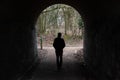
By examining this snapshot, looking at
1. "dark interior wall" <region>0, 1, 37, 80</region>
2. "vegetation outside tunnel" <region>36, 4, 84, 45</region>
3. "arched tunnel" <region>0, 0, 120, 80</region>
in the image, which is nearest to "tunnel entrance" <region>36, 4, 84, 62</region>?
"vegetation outside tunnel" <region>36, 4, 84, 45</region>

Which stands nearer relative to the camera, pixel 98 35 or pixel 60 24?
pixel 98 35

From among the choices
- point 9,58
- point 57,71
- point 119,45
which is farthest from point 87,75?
point 119,45

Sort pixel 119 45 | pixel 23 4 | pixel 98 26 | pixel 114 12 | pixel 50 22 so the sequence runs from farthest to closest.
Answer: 1. pixel 50 22
2. pixel 23 4
3. pixel 98 26
4. pixel 114 12
5. pixel 119 45

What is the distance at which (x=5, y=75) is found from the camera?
9750 millimetres

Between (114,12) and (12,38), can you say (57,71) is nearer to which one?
(12,38)

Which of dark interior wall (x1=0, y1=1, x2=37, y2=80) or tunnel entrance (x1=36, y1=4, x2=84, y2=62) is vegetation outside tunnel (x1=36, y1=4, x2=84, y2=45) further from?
dark interior wall (x1=0, y1=1, x2=37, y2=80)

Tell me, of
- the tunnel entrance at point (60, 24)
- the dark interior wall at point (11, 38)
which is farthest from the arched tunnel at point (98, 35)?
the tunnel entrance at point (60, 24)

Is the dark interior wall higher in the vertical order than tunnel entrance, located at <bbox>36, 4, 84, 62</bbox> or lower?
lower

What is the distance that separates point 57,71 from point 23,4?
4.20 metres

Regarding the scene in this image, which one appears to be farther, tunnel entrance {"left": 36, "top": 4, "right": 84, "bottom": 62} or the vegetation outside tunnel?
the vegetation outside tunnel

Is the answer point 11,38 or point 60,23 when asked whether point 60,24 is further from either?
point 11,38

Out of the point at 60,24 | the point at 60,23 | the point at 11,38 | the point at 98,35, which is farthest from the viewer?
the point at 60,24

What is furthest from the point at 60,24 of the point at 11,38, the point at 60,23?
the point at 11,38

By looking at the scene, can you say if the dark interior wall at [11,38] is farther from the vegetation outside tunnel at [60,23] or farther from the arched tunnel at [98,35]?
the vegetation outside tunnel at [60,23]
